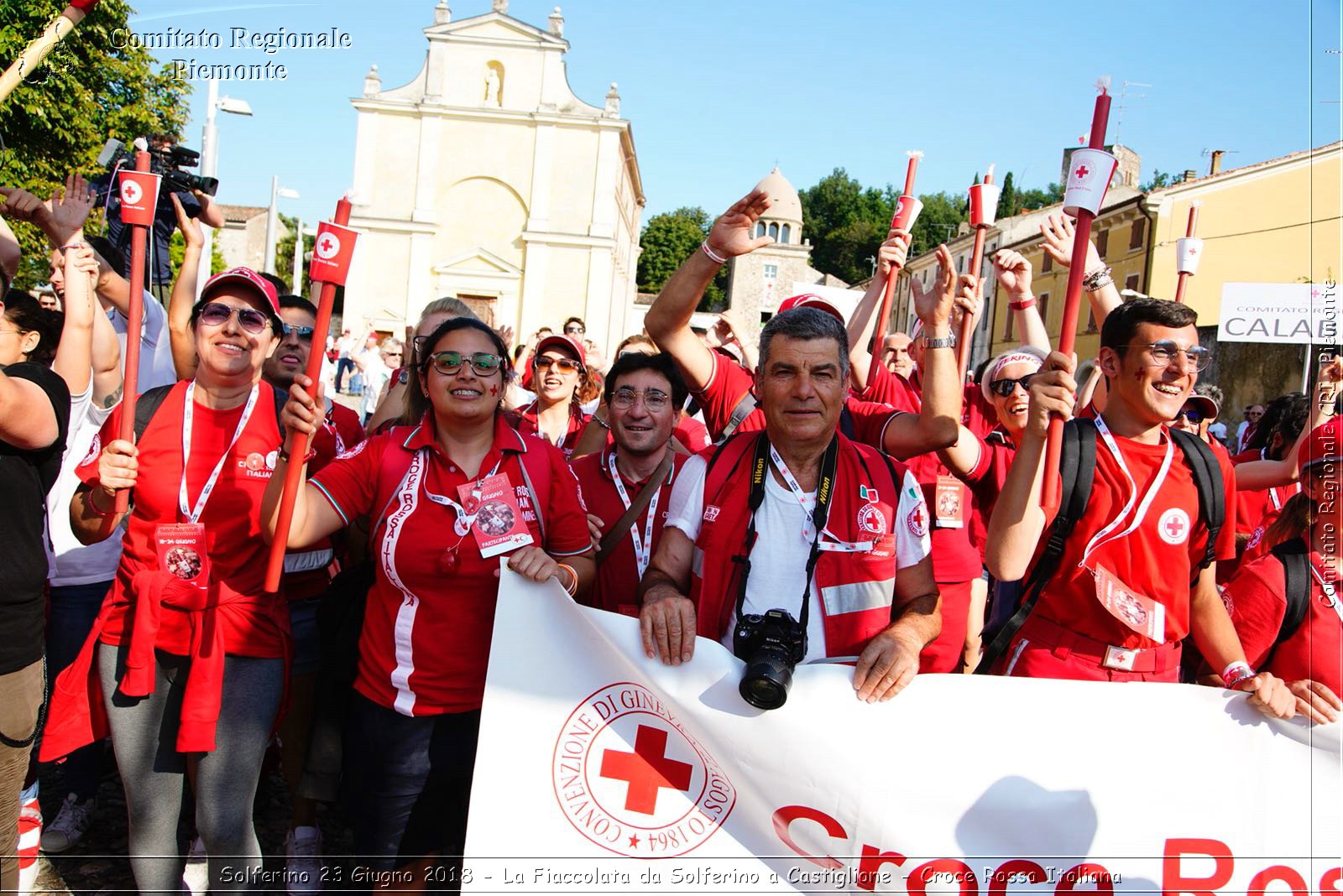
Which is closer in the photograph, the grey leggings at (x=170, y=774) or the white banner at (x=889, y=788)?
the white banner at (x=889, y=788)

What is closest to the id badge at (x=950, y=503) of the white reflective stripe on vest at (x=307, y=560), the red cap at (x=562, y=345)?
the red cap at (x=562, y=345)

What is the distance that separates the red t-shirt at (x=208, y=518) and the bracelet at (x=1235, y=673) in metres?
3.13

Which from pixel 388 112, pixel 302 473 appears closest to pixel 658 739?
pixel 302 473

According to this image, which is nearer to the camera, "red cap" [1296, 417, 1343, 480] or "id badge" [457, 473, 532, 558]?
"id badge" [457, 473, 532, 558]

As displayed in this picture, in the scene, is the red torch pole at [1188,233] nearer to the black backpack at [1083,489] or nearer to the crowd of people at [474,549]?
the crowd of people at [474,549]

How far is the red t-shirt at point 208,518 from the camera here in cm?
316

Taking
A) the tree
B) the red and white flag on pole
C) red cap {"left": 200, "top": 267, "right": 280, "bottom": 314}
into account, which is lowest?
red cap {"left": 200, "top": 267, "right": 280, "bottom": 314}

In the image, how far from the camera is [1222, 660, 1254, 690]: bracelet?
302 centimetres

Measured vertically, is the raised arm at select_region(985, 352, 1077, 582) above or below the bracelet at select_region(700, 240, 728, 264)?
below

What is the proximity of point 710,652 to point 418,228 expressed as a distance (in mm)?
50089

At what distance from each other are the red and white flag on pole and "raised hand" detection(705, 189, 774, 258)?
104 cm

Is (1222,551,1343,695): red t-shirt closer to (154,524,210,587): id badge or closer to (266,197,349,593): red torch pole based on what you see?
(266,197,349,593): red torch pole

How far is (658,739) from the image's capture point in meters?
2.86

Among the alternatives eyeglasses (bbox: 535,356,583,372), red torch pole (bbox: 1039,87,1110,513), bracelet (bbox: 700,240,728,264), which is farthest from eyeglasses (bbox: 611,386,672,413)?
red torch pole (bbox: 1039,87,1110,513)
